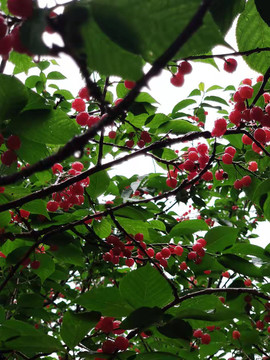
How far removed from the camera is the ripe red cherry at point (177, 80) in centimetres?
166

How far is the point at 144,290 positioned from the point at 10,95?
828 millimetres

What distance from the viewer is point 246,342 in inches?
100

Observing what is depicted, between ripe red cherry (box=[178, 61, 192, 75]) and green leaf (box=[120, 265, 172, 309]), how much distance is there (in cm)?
90

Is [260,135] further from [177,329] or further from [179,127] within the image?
[177,329]

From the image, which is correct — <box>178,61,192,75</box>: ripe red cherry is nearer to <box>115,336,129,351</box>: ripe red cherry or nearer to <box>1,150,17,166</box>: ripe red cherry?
<box>1,150,17,166</box>: ripe red cherry

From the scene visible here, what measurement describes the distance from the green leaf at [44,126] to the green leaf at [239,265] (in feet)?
3.97

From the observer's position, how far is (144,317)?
119cm

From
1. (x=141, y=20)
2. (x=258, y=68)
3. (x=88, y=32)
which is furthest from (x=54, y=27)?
(x=258, y=68)

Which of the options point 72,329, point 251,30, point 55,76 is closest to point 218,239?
point 72,329

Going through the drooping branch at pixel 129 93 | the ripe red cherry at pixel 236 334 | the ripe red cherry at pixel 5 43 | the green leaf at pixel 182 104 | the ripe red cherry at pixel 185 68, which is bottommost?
the ripe red cherry at pixel 236 334

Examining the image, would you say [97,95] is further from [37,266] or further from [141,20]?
[37,266]

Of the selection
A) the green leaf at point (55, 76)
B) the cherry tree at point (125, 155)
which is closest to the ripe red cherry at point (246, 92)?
the cherry tree at point (125, 155)

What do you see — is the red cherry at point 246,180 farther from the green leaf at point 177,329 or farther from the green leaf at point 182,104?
the green leaf at point 177,329

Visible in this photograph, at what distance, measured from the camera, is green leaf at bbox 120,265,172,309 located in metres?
1.29
